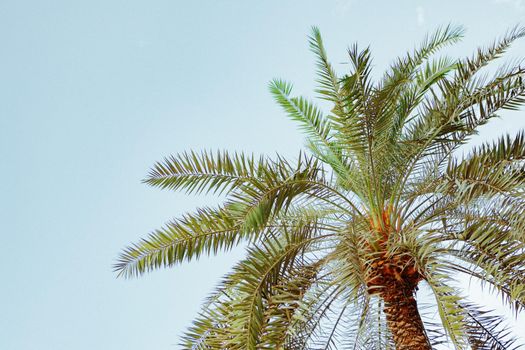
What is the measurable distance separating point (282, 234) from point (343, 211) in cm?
86

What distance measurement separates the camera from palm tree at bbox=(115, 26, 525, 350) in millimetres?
6773

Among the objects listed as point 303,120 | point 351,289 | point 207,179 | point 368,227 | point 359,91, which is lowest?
point 351,289

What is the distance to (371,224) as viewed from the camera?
308 inches

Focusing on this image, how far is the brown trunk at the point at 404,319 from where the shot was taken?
7.15 metres

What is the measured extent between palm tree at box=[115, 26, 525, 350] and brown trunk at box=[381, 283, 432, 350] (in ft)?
0.04

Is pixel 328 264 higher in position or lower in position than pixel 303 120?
lower

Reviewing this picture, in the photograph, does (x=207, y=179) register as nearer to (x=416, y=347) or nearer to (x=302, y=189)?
(x=302, y=189)

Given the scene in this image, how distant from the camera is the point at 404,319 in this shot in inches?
286

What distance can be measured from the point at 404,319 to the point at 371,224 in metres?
1.18

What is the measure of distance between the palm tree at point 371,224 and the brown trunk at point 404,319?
13 millimetres

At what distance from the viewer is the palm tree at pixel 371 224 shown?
677 cm

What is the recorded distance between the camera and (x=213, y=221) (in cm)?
765

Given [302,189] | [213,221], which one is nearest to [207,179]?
[213,221]

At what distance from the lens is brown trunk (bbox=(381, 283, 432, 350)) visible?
23.5 ft
